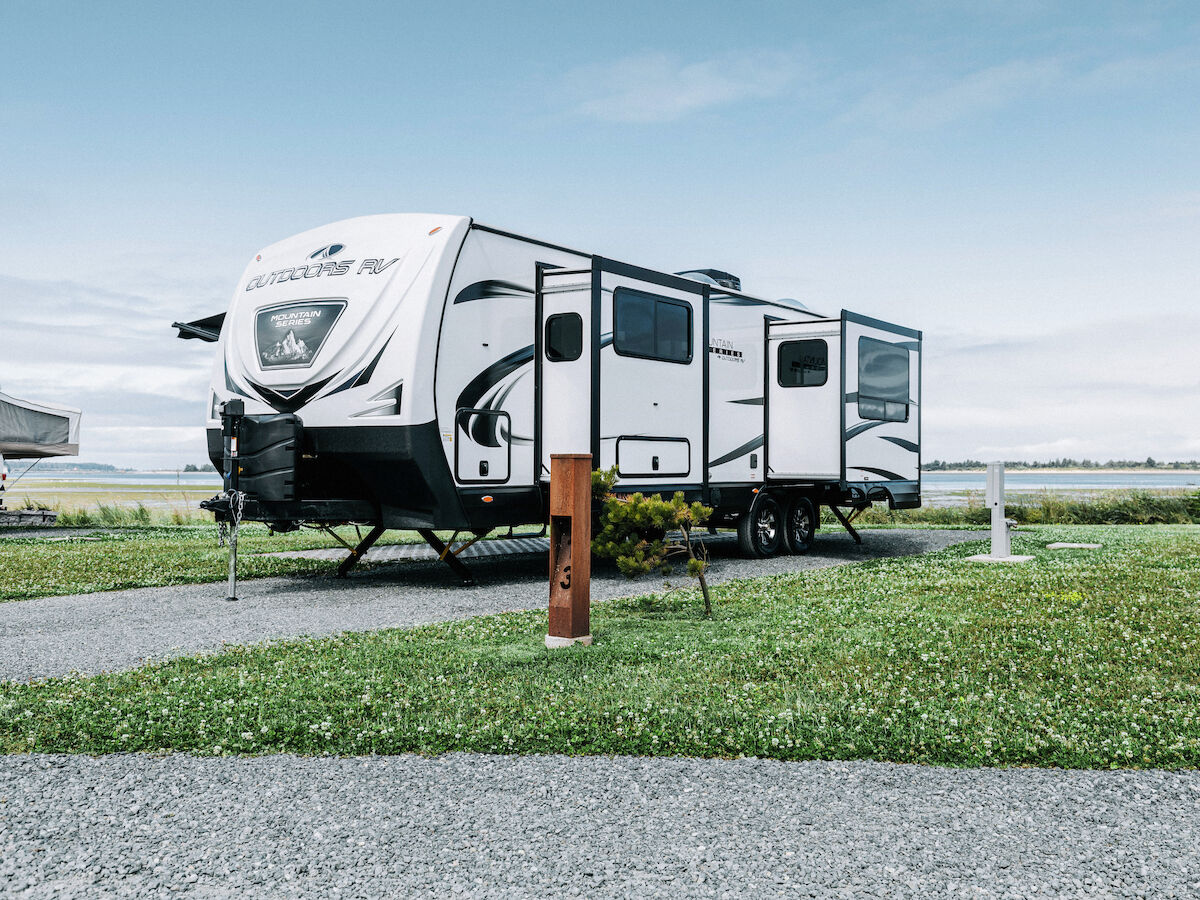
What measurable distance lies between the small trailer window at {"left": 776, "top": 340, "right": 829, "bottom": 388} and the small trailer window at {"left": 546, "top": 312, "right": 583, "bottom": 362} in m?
4.77

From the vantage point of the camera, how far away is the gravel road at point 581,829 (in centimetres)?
344

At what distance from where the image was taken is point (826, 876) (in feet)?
11.4

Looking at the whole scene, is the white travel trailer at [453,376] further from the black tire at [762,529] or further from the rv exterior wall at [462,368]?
the black tire at [762,529]

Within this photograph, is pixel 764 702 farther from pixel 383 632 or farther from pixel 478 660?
pixel 383 632

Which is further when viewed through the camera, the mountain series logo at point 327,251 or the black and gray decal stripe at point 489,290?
the mountain series logo at point 327,251

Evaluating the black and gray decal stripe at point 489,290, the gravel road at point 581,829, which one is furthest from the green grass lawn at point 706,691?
the black and gray decal stripe at point 489,290

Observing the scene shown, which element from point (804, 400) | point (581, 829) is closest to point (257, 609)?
point (581, 829)

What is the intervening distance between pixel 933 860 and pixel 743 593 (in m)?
6.63

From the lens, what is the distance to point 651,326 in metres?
12.3

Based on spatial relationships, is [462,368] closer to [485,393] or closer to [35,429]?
[485,393]

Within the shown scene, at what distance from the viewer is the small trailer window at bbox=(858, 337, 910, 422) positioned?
1556 centimetres

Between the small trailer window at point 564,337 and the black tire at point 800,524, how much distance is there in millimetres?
5735

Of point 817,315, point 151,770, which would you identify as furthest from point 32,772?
point 817,315

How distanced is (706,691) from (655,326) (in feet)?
23.6
